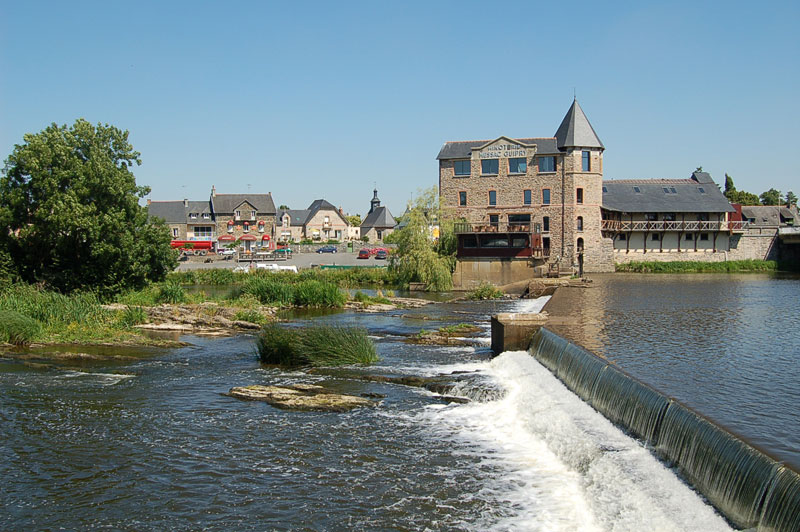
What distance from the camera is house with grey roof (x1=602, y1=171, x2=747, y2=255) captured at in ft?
204

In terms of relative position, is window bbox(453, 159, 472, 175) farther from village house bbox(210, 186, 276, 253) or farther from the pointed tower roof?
village house bbox(210, 186, 276, 253)

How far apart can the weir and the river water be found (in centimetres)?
27

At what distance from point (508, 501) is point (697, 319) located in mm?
16851

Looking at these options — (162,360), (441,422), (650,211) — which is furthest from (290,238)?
(441,422)

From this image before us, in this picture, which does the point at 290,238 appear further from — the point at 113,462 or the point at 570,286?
the point at 113,462

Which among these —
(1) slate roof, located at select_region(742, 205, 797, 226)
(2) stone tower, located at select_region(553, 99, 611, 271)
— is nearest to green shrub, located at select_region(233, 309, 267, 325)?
(2) stone tower, located at select_region(553, 99, 611, 271)

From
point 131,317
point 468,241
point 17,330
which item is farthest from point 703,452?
point 468,241

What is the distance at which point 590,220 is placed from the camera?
56.8m

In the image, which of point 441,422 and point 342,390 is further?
point 342,390

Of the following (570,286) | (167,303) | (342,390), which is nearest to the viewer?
(342,390)

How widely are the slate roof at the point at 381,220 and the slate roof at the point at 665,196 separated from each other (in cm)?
5641

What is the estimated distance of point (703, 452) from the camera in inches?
377

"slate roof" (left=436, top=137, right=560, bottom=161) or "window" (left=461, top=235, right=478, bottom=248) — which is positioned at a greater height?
"slate roof" (left=436, top=137, right=560, bottom=161)

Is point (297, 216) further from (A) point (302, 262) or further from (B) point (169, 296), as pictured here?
(B) point (169, 296)
